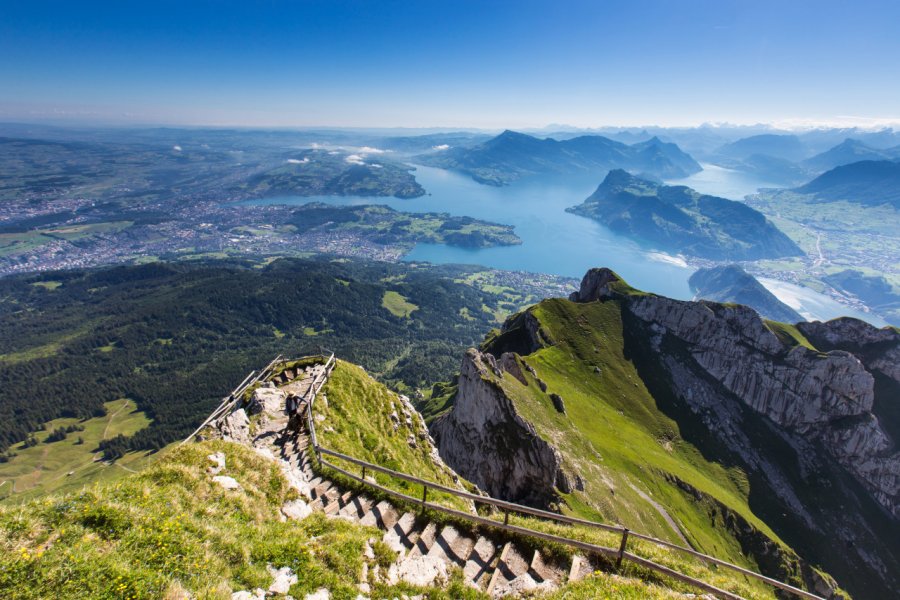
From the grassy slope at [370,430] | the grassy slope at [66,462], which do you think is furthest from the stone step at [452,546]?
the grassy slope at [66,462]

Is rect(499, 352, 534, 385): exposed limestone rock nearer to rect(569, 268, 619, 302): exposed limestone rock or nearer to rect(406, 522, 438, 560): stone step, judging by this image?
rect(569, 268, 619, 302): exposed limestone rock

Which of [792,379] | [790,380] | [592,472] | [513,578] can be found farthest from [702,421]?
[513,578]

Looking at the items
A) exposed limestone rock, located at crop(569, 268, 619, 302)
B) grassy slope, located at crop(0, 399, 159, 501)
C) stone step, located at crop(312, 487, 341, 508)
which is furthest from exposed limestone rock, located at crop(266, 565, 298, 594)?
grassy slope, located at crop(0, 399, 159, 501)

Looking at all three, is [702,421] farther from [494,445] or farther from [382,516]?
[382,516]

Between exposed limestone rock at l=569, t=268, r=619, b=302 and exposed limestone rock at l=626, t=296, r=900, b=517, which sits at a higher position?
exposed limestone rock at l=569, t=268, r=619, b=302

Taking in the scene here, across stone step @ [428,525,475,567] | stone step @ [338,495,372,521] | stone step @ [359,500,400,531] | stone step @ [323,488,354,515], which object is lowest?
stone step @ [323,488,354,515]

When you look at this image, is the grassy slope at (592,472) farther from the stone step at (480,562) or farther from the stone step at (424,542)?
the stone step at (480,562)

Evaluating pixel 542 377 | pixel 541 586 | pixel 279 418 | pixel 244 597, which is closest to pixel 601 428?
pixel 542 377
